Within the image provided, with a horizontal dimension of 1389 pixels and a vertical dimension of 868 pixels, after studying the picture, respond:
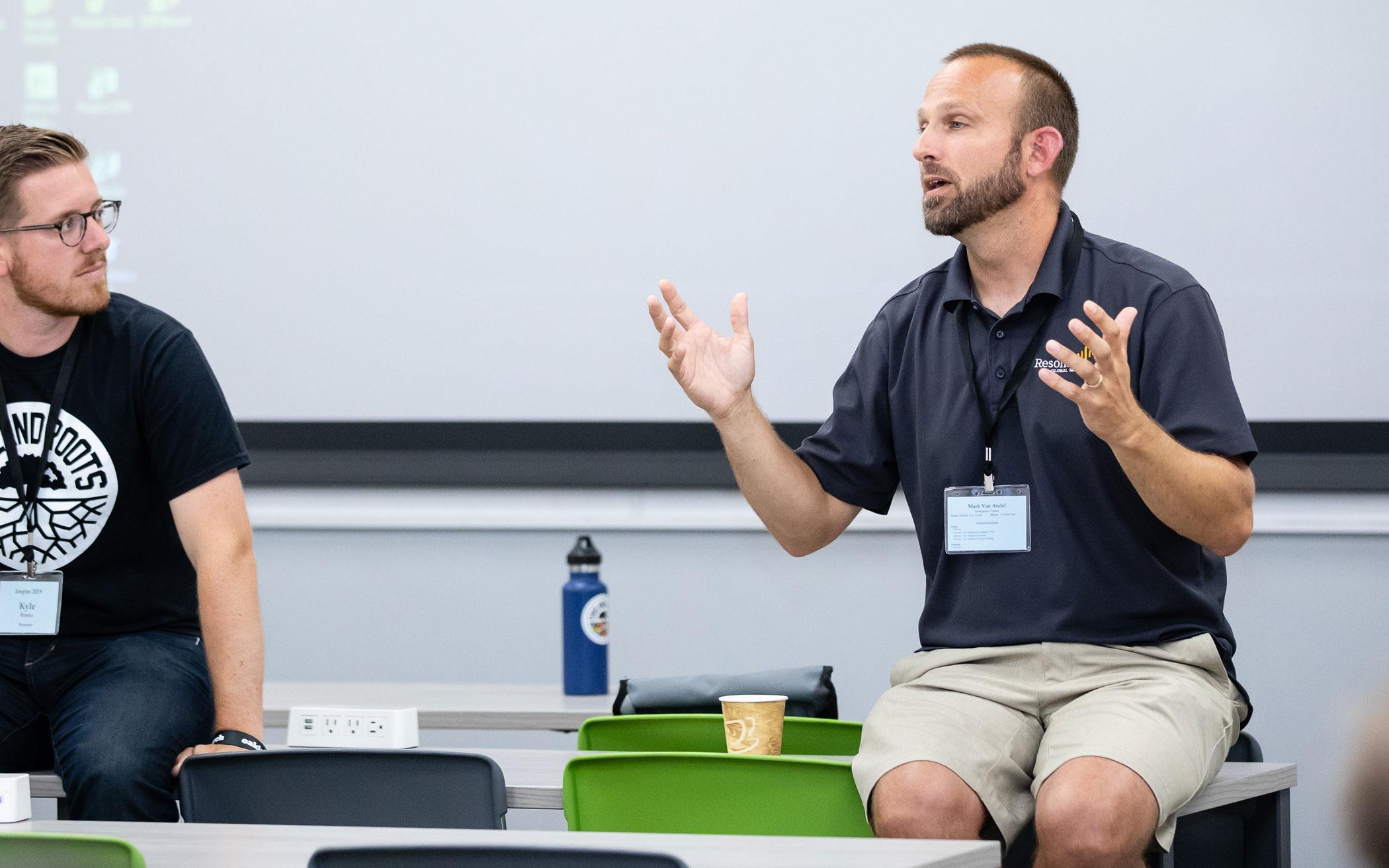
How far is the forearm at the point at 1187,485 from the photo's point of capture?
5.94ft

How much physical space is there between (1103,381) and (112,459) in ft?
5.00

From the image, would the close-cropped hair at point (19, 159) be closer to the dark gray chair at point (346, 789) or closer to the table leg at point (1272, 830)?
the dark gray chair at point (346, 789)

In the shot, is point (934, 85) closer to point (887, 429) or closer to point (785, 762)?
point (887, 429)

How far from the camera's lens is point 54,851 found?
1175 millimetres

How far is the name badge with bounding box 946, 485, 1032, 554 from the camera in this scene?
202 centimetres

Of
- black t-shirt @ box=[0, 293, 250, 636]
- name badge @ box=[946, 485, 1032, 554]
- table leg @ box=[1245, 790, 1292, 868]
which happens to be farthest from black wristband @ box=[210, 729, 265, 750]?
table leg @ box=[1245, 790, 1292, 868]

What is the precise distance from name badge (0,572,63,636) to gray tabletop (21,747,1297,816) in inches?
31.6

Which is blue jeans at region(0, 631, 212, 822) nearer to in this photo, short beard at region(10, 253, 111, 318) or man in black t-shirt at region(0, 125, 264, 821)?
man in black t-shirt at region(0, 125, 264, 821)

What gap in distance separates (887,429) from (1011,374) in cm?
25

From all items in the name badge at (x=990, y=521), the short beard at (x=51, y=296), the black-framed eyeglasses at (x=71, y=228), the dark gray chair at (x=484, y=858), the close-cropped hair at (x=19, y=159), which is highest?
the close-cropped hair at (x=19, y=159)

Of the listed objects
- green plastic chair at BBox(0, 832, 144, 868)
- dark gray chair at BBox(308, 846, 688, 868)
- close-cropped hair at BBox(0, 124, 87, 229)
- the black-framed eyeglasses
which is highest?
close-cropped hair at BBox(0, 124, 87, 229)

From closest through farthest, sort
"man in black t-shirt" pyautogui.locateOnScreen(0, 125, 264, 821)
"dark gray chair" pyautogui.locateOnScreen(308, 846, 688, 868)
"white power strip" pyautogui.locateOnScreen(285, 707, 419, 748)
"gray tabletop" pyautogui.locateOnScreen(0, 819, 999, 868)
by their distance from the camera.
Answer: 1. "dark gray chair" pyautogui.locateOnScreen(308, 846, 688, 868)
2. "gray tabletop" pyautogui.locateOnScreen(0, 819, 999, 868)
3. "white power strip" pyautogui.locateOnScreen(285, 707, 419, 748)
4. "man in black t-shirt" pyautogui.locateOnScreen(0, 125, 264, 821)

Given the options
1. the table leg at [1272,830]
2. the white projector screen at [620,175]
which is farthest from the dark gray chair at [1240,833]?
the white projector screen at [620,175]

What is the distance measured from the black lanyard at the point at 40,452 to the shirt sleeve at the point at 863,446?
45.9 inches
